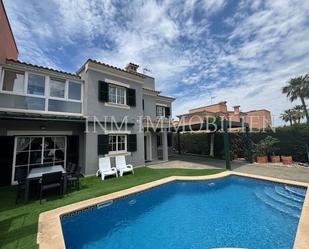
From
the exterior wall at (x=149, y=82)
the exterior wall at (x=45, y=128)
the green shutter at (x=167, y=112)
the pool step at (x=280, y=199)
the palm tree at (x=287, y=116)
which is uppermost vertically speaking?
the exterior wall at (x=149, y=82)

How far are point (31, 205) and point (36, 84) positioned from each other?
7859mm

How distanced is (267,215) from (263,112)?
5187 cm

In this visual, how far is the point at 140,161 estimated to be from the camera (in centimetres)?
1633

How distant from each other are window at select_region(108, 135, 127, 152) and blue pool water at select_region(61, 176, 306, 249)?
591 centimetres

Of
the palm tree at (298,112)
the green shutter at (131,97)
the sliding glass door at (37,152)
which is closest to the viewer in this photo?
the sliding glass door at (37,152)

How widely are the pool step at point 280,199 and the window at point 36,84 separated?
15.5 meters

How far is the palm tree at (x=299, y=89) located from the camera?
34.2 meters

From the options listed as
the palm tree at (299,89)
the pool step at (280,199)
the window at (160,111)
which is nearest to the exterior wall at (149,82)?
the window at (160,111)

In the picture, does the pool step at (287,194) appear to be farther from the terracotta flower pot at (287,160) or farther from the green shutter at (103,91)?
the green shutter at (103,91)

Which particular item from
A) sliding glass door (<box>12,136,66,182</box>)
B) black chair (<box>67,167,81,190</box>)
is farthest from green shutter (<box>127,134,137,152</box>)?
black chair (<box>67,167,81,190</box>)

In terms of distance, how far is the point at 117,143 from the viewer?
1514 centimetres

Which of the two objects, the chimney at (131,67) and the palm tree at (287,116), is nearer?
the chimney at (131,67)

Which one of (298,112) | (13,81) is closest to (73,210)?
(13,81)

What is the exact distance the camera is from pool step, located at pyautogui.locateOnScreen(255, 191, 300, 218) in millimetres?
7273
